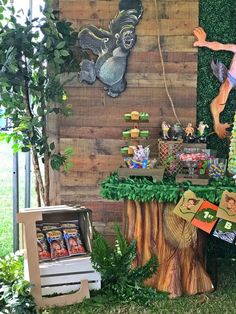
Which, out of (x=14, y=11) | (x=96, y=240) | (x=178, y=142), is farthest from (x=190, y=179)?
(x=14, y=11)

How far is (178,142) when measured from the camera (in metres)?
3.03

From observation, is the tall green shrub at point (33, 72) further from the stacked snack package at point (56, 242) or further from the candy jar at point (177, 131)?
the candy jar at point (177, 131)

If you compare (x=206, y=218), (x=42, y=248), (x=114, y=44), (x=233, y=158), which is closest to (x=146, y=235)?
(x=206, y=218)

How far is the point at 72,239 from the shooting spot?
2.83 meters

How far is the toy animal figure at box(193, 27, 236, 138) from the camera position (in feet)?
10.6

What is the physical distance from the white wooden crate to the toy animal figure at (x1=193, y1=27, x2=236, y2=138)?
125cm

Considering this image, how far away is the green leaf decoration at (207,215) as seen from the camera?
8.64ft

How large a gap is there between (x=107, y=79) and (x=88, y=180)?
0.69 m

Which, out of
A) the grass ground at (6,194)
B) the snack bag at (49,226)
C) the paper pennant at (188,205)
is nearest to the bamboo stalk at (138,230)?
the paper pennant at (188,205)

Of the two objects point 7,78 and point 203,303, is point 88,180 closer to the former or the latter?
point 7,78

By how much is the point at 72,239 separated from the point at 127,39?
1.34 metres

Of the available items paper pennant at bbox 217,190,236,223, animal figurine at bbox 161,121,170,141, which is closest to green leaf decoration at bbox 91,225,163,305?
paper pennant at bbox 217,190,236,223

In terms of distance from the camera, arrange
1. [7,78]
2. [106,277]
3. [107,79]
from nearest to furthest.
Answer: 1. [106,277]
2. [7,78]
3. [107,79]

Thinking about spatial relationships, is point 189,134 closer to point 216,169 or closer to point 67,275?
point 216,169
